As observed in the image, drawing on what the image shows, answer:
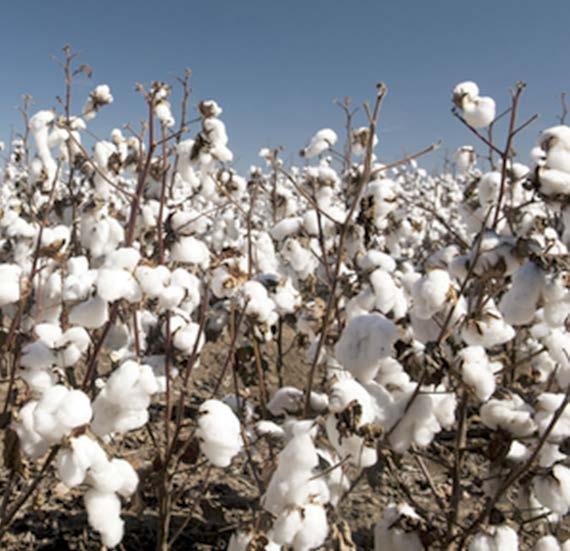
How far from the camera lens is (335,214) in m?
2.59

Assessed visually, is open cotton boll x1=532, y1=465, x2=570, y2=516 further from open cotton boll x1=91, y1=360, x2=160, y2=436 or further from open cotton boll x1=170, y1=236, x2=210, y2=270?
open cotton boll x1=170, y1=236, x2=210, y2=270

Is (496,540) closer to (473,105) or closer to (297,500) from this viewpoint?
(297,500)

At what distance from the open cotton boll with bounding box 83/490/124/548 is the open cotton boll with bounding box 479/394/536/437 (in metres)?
1.04

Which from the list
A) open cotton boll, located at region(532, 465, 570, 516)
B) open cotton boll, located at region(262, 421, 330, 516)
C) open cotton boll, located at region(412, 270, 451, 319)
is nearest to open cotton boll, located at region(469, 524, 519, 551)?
open cotton boll, located at region(532, 465, 570, 516)

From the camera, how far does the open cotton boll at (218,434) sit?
4.78 ft

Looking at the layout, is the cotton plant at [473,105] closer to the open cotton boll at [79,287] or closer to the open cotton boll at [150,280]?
the open cotton boll at [150,280]

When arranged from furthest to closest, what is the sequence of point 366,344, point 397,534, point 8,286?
point 8,286 → point 397,534 → point 366,344

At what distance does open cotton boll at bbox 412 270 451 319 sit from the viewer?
1.52 m

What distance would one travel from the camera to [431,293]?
152 cm

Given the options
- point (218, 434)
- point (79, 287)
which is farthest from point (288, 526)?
point (79, 287)

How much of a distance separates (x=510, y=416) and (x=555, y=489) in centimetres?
22

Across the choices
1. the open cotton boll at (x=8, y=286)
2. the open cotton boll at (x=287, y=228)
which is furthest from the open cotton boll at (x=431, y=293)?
the open cotton boll at (x=8, y=286)

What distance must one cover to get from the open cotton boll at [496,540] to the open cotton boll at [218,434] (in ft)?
2.28

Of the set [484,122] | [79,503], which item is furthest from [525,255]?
[79,503]
